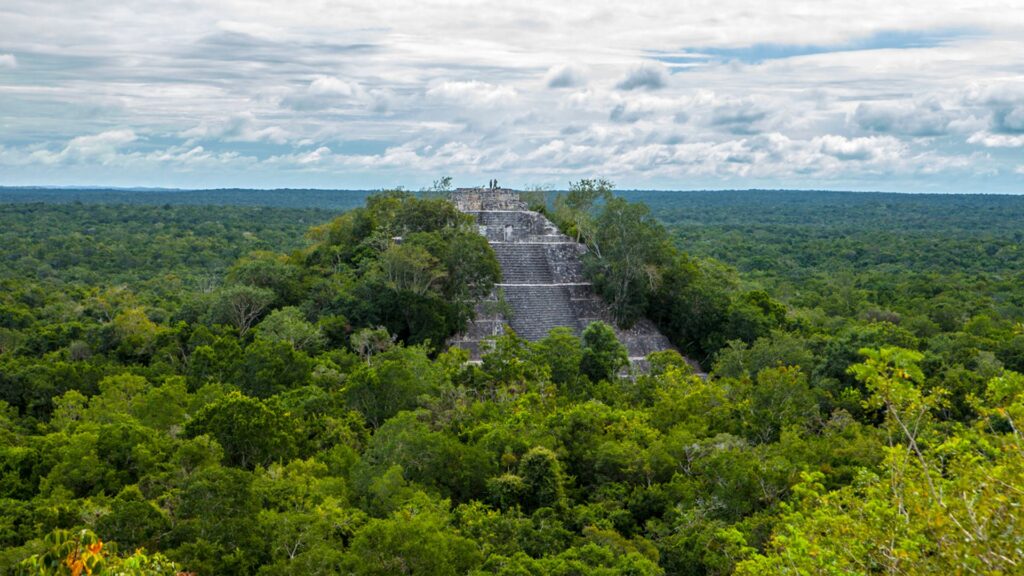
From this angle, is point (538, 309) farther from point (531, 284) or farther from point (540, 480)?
point (540, 480)

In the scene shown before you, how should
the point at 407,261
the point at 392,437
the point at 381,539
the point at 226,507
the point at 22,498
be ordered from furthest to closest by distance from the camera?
the point at 407,261 < the point at 392,437 < the point at 22,498 < the point at 226,507 < the point at 381,539

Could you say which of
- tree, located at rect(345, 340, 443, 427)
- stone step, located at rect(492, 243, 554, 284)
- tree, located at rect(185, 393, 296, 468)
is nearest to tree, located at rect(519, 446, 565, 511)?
tree, located at rect(185, 393, 296, 468)

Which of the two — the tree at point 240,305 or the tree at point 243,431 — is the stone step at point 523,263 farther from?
the tree at point 243,431

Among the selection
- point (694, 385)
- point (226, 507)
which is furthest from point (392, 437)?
point (694, 385)

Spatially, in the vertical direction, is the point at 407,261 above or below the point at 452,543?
above

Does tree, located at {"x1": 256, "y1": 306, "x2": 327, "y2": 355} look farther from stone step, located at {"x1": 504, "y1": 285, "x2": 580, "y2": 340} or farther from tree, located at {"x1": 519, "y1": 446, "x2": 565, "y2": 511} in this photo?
tree, located at {"x1": 519, "y1": 446, "x2": 565, "y2": 511}

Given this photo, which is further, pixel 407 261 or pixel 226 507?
pixel 407 261

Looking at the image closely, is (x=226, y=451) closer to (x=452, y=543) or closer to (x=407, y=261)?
(x=452, y=543)
